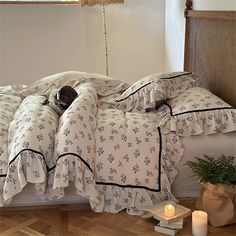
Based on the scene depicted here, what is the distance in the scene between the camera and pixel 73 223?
2.13 meters

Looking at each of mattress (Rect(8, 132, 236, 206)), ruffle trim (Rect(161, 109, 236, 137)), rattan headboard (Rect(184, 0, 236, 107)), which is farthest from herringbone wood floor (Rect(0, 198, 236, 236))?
rattan headboard (Rect(184, 0, 236, 107))

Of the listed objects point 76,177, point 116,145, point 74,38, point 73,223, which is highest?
point 74,38

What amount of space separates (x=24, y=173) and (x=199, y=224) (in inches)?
36.0

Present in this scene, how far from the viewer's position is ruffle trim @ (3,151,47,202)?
2.09 m

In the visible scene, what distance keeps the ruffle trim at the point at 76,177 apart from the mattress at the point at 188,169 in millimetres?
150

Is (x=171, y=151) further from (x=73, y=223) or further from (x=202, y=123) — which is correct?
(x=73, y=223)

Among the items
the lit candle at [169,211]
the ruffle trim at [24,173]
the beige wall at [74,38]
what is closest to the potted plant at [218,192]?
the lit candle at [169,211]

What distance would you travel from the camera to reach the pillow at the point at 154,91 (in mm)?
2611

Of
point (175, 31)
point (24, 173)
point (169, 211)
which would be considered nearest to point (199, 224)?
point (169, 211)

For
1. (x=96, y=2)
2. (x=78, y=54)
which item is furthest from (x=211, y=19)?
(x=78, y=54)

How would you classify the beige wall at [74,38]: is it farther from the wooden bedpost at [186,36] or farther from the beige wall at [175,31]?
the wooden bedpost at [186,36]

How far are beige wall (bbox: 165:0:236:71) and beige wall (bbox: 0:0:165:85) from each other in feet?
0.73

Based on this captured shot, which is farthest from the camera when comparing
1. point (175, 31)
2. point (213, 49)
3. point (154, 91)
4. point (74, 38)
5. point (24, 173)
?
point (74, 38)

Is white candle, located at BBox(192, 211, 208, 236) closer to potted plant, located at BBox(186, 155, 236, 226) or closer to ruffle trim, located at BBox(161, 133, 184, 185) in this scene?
potted plant, located at BBox(186, 155, 236, 226)
